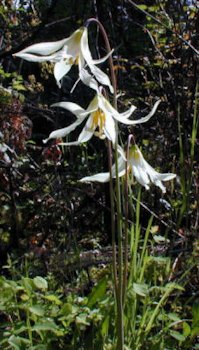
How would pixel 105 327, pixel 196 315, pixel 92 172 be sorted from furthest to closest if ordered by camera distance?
pixel 92 172, pixel 196 315, pixel 105 327

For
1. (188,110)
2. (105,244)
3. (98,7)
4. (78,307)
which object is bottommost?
(105,244)

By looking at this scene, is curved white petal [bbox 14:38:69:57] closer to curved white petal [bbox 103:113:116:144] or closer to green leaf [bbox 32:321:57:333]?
curved white petal [bbox 103:113:116:144]

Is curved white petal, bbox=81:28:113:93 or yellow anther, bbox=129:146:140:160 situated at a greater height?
curved white petal, bbox=81:28:113:93

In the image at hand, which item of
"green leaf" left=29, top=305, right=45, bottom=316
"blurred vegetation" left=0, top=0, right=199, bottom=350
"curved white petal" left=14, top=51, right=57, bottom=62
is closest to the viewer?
"curved white petal" left=14, top=51, right=57, bottom=62

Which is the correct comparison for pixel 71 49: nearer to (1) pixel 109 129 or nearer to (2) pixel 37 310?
(1) pixel 109 129

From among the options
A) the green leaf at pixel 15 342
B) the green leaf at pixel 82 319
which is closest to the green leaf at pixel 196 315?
the green leaf at pixel 82 319

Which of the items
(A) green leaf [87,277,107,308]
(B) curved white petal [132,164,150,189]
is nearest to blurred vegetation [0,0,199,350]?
(A) green leaf [87,277,107,308]

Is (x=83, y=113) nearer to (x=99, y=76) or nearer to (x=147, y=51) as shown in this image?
(x=99, y=76)

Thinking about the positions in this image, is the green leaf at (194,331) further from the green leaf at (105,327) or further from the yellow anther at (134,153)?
the yellow anther at (134,153)

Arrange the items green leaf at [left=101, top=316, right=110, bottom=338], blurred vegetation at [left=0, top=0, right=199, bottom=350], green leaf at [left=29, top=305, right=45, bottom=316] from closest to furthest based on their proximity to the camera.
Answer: green leaf at [left=29, top=305, right=45, bottom=316], green leaf at [left=101, top=316, right=110, bottom=338], blurred vegetation at [left=0, top=0, right=199, bottom=350]

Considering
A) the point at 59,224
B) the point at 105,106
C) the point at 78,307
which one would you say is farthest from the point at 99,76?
the point at 59,224

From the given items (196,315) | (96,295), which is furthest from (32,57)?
(196,315)
